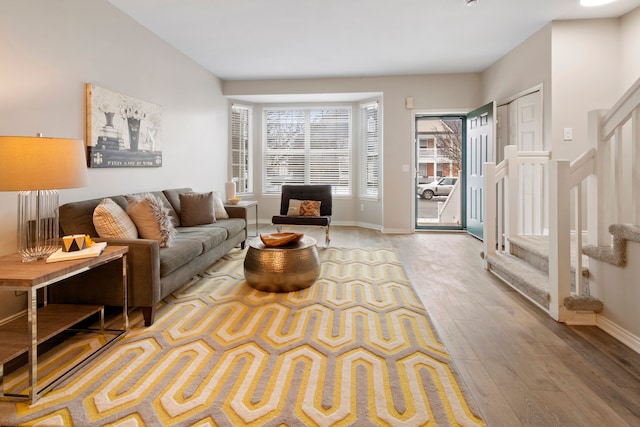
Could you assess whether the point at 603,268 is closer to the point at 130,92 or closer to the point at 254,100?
the point at 130,92

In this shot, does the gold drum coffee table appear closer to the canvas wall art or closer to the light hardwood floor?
the light hardwood floor

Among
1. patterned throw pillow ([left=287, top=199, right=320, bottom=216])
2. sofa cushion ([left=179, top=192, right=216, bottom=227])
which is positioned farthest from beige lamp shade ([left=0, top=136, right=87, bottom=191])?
patterned throw pillow ([left=287, top=199, right=320, bottom=216])

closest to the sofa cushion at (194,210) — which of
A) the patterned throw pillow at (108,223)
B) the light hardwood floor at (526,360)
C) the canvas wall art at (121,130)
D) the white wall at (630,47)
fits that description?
the canvas wall art at (121,130)

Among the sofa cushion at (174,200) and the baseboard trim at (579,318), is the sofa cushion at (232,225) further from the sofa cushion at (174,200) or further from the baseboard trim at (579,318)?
the baseboard trim at (579,318)

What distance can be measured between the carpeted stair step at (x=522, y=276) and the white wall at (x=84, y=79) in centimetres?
376

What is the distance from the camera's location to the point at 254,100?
6.67 m

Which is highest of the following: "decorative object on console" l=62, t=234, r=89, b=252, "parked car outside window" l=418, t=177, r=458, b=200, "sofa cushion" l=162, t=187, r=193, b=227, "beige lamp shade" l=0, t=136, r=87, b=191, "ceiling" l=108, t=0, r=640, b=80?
"ceiling" l=108, t=0, r=640, b=80

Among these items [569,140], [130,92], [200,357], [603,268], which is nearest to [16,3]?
[130,92]

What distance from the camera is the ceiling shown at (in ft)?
11.5

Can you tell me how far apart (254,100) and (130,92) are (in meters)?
3.21

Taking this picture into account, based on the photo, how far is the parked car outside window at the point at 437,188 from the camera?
10.8m

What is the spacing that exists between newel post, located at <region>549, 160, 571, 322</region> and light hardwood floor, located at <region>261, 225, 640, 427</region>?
7.4 inches

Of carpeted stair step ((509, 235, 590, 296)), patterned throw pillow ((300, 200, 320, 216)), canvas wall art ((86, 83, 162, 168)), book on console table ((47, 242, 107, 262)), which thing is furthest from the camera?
patterned throw pillow ((300, 200, 320, 216))

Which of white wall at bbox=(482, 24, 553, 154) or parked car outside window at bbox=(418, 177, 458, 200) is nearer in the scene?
white wall at bbox=(482, 24, 553, 154)
